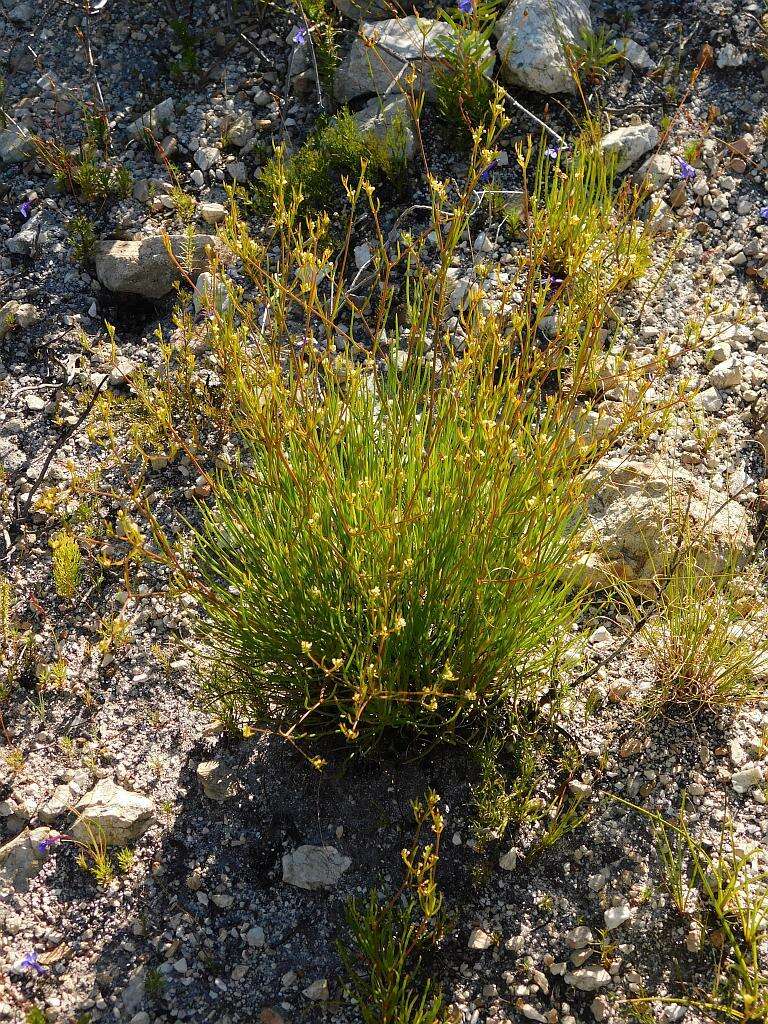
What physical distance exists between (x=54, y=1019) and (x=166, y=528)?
171 cm

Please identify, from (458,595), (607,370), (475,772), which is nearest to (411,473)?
(458,595)

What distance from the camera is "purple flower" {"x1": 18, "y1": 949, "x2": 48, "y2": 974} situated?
268cm

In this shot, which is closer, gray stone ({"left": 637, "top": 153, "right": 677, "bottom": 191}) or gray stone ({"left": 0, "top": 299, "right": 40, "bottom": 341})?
gray stone ({"left": 0, "top": 299, "right": 40, "bottom": 341})

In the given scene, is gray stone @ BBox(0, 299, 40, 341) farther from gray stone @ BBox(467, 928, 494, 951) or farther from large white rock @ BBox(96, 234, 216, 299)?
gray stone @ BBox(467, 928, 494, 951)

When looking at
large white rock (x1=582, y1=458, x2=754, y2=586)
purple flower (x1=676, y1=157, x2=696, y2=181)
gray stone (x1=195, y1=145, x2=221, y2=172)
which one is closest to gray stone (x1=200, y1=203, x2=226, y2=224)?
gray stone (x1=195, y1=145, x2=221, y2=172)

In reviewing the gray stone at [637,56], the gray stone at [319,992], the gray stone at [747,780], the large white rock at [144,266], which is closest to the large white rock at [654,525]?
the gray stone at [747,780]

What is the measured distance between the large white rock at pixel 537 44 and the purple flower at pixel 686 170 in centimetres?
65

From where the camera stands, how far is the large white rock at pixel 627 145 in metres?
4.43

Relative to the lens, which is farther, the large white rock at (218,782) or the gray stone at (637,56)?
the gray stone at (637,56)

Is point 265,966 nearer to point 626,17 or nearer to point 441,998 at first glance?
point 441,998

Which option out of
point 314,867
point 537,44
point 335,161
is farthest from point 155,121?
point 314,867

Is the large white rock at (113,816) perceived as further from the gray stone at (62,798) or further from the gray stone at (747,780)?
the gray stone at (747,780)

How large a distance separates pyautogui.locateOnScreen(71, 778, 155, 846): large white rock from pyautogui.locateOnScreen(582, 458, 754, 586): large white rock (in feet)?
5.39

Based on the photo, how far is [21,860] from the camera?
2.91 metres
